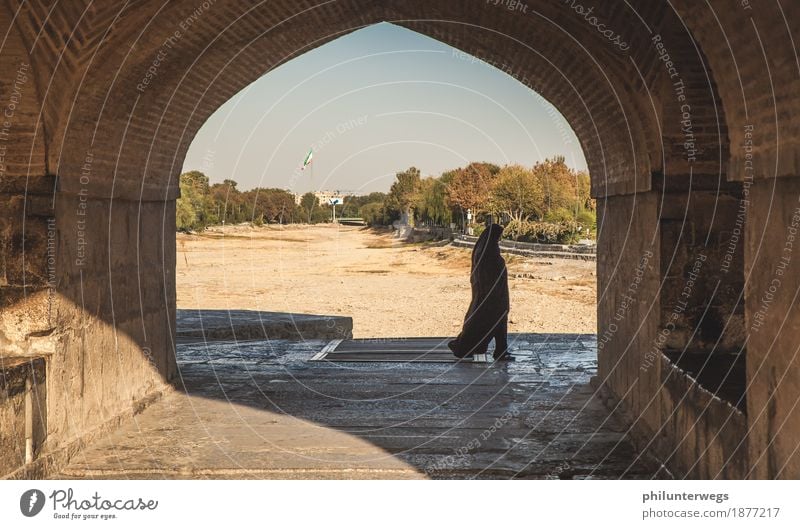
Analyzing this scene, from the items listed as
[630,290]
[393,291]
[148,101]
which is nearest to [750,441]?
[630,290]

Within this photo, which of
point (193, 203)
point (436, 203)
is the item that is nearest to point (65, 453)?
point (436, 203)

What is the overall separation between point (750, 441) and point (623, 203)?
12.4 feet

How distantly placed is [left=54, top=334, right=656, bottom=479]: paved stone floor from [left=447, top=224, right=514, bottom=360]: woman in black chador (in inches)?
13.9

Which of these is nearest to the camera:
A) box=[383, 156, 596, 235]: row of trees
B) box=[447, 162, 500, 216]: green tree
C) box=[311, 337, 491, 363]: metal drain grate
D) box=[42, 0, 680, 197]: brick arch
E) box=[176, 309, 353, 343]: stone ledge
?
box=[42, 0, 680, 197]: brick arch

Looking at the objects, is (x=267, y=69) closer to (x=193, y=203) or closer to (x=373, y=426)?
(x=373, y=426)

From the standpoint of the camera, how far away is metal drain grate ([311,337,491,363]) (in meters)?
11.6

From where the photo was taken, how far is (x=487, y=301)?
11117 mm

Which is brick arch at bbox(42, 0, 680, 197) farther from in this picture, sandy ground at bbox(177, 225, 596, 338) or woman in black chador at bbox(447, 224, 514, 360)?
sandy ground at bbox(177, 225, 596, 338)

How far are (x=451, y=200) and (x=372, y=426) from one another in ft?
158

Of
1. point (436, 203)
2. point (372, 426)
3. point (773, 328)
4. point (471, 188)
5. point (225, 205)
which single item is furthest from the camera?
point (436, 203)

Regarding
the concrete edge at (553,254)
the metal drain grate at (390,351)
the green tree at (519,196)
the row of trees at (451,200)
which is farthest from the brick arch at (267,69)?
the green tree at (519,196)

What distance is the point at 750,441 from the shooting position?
15.3 feet

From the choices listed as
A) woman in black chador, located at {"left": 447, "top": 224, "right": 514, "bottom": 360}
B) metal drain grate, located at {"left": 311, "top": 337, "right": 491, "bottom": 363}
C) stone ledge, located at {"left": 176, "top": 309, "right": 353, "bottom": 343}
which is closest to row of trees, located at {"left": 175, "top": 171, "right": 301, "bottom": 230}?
stone ledge, located at {"left": 176, "top": 309, "right": 353, "bottom": 343}
